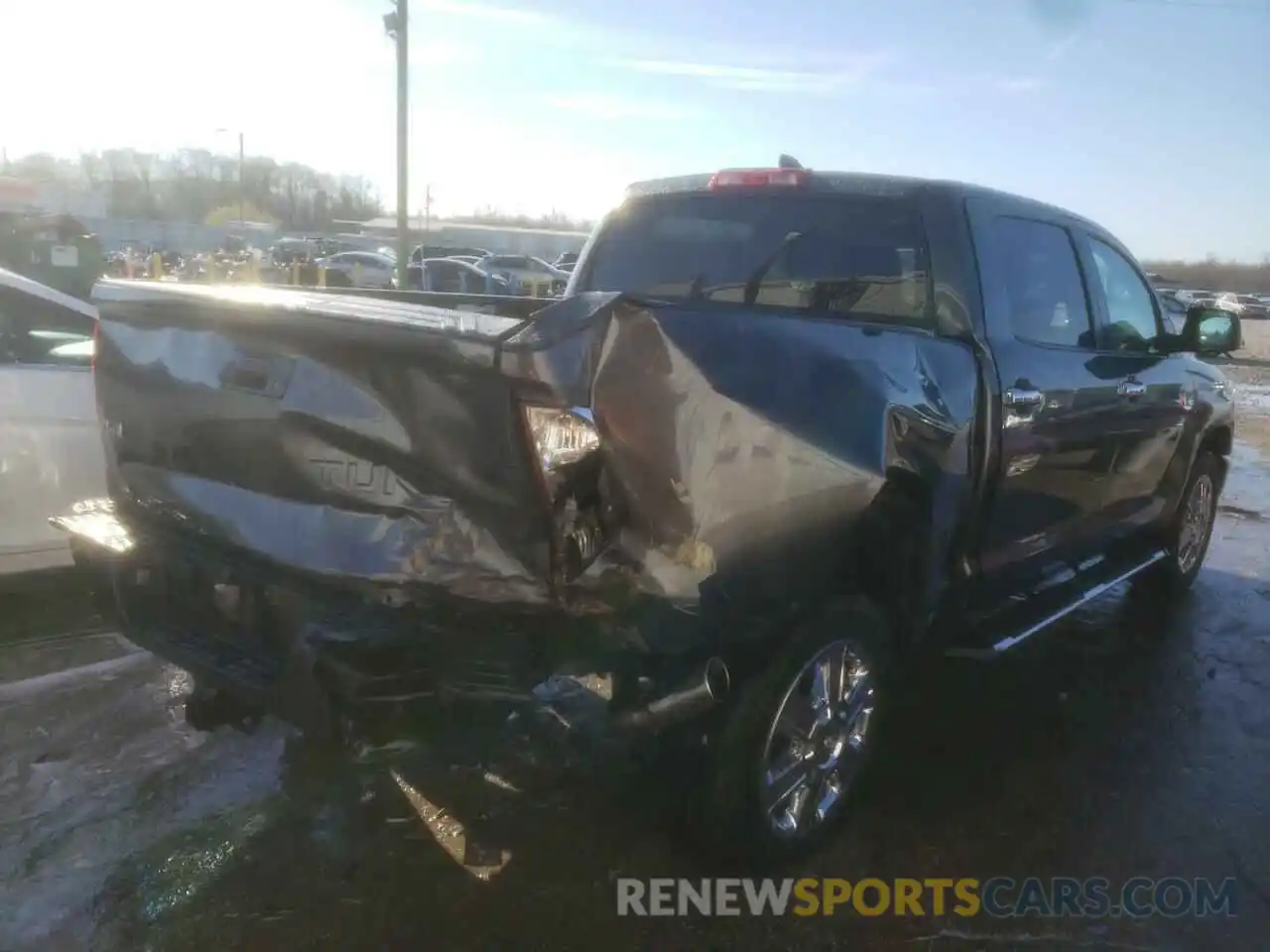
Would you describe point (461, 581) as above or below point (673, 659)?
above

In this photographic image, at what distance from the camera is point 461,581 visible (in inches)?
104

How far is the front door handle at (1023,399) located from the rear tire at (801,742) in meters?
1.00

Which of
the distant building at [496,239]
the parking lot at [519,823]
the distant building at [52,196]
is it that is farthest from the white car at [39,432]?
the distant building at [496,239]

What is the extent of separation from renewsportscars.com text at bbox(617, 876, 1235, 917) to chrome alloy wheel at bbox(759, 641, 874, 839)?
0.60ft

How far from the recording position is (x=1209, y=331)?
17.8ft

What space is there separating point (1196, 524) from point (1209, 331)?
133cm

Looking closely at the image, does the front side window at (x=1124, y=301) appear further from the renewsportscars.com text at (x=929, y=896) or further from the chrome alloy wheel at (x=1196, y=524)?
the renewsportscars.com text at (x=929, y=896)

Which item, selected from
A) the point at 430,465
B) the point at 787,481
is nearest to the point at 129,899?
the point at 430,465

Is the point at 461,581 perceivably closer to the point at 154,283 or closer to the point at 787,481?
the point at 787,481

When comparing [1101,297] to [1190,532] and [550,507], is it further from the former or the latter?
[550,507]

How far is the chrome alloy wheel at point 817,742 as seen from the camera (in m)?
3.11

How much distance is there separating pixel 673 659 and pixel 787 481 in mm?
538

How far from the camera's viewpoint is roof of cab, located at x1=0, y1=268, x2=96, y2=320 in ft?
16.7

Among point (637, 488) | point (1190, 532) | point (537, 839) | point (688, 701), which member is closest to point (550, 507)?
point (637, 488)
